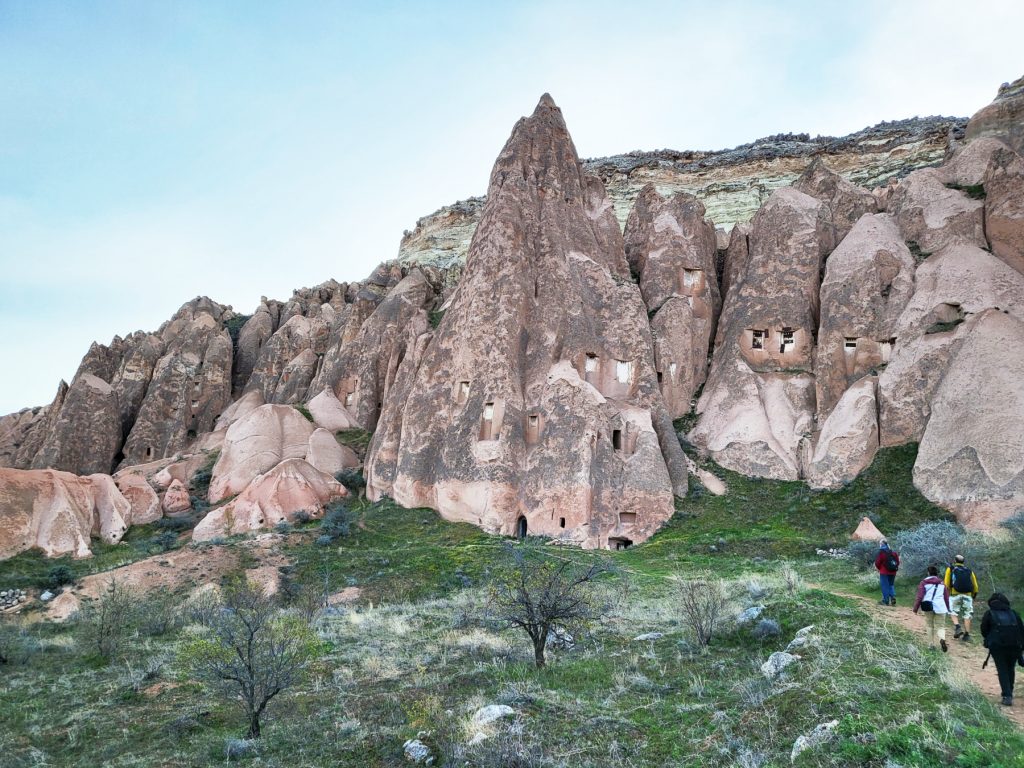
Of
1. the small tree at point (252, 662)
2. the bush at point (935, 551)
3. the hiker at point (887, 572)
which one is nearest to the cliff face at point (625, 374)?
the bush at point (935, 551)

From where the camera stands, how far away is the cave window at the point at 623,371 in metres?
35.0

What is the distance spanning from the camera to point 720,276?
43344 millimetres

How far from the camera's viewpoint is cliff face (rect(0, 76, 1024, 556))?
2975 cm

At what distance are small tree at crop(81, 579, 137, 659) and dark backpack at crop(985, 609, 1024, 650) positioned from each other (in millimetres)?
17266

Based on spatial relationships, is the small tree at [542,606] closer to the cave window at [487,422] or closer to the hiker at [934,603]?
the hiker at [934,603]

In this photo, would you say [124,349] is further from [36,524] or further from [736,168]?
[736,168]

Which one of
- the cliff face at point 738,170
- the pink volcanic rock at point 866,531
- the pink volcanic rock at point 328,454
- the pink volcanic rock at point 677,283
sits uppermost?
the cliff face at point 738,170

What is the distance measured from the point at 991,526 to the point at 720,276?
2299cm

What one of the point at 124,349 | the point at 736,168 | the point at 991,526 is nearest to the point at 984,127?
the point at 991,526

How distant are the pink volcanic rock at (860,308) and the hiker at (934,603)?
74.0 feet

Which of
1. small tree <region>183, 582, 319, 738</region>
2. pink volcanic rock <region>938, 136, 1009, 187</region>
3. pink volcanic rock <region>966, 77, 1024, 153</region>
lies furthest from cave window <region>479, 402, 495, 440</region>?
pink volcanic rock <region>966, 77, 1024, 153</region>

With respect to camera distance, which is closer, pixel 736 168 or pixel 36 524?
pixel 36 524

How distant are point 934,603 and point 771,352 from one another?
26.9m

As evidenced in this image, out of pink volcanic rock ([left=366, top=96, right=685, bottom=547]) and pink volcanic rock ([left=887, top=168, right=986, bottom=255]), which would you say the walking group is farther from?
pink volcanic rock ([left=887, top=168, right=986, bottom=255])
